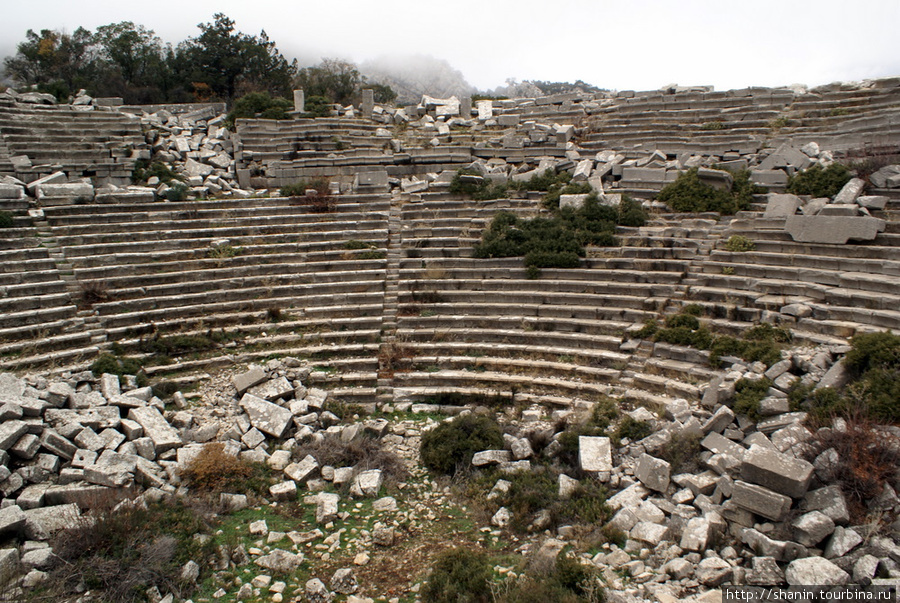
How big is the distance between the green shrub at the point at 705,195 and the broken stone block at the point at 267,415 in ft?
34.1

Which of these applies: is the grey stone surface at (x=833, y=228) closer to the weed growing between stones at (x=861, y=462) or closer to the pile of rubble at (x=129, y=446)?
the weed growing between stones at (x=861, y=462)

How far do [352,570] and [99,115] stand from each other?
65.7 ft

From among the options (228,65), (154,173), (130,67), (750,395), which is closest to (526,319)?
(750,395)

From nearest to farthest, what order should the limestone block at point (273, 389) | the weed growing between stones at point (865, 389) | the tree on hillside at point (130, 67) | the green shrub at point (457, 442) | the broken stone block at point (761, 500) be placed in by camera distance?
the broken stone block at point (761, 500)
the weed growing between stones at point (865, 389)
the green shrub at point (457, 442)
the limestone block at point (273, 389)
the tree on hillside at point (130, 67)

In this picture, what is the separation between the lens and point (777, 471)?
267 inches

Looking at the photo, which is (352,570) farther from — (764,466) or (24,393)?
(24,393)

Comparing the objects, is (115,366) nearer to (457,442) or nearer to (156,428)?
(156,428)

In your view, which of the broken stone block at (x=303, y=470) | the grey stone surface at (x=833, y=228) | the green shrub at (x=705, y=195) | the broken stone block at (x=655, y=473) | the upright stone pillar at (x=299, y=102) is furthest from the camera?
the upright stone pillar at (x=299, y=102)

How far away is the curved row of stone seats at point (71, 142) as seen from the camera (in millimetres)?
17656

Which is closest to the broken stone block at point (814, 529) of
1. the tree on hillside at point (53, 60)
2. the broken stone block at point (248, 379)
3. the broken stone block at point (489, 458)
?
the broken stone block at point (489, 458)

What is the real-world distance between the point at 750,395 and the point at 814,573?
3233 mm

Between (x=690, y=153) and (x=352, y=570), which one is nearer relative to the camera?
(x=352, y=570)

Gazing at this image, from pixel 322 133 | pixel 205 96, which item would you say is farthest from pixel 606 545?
pixel 205 96

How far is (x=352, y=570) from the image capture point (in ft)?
23.1
